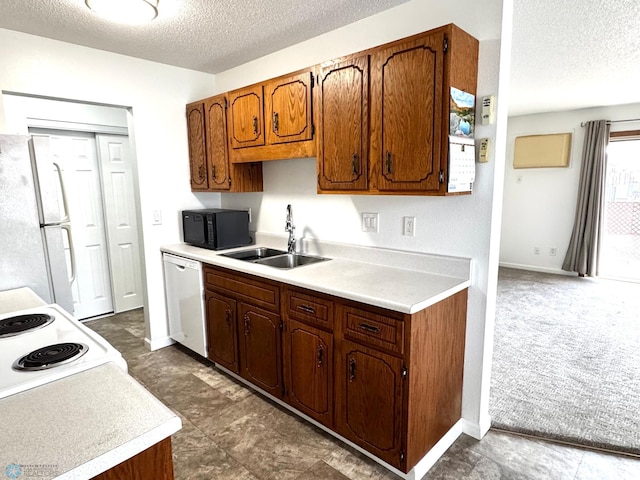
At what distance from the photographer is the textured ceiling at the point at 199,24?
2131 millimetres

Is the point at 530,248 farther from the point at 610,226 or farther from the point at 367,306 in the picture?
the point at 367,306

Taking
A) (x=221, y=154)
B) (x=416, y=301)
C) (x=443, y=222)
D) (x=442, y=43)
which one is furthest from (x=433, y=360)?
(x=221, y=154)

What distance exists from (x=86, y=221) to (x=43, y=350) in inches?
124

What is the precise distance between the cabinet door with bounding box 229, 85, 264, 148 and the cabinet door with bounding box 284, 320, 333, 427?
1.39 metres

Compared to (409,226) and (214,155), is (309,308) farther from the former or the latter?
(214,155)

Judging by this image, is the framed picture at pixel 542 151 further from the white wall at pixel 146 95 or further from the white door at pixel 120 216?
the white door at pixel 120 216

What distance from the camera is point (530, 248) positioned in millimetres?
6051

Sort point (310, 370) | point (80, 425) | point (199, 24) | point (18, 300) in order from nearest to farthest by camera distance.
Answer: point (80, 425) < point (18, 300) < point (310, 370) < point (199, 24)

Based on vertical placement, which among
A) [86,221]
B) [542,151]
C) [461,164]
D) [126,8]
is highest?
[126,8]

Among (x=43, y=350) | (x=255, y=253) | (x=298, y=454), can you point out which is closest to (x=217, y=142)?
(x=255, y=253)

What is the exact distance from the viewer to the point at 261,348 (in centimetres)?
240

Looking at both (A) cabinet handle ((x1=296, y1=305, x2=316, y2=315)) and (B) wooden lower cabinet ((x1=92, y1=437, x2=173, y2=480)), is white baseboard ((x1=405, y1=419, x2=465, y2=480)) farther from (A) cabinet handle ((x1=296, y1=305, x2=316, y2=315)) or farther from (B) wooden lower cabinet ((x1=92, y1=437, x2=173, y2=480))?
(B) wooden lower cabinet ((x1=92, y1=437, x2=173, y2=480))

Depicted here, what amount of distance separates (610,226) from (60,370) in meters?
6.72

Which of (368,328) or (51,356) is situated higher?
(51,356)
